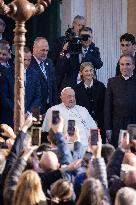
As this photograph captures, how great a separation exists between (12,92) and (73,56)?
1.53m

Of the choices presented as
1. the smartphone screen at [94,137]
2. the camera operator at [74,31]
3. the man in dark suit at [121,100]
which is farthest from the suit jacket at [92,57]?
the smartphone screen at [94,137]

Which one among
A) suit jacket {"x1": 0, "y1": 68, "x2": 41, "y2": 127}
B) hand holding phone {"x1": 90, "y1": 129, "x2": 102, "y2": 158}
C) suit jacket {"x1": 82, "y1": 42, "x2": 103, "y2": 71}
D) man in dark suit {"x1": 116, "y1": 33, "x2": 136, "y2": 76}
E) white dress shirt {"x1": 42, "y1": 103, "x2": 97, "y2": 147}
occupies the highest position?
man in dark suit {"x1": 116, "y1": 33, "x2": 136, "y2": 76}

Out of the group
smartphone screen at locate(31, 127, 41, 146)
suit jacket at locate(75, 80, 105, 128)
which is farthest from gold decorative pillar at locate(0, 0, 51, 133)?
suit jacket at locate(75, 80, 105, 128)

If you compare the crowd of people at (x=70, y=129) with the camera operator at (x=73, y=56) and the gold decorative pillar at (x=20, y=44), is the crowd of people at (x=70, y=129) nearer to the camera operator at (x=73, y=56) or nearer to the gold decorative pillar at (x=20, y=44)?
the camera operator at (x=73, y=56)

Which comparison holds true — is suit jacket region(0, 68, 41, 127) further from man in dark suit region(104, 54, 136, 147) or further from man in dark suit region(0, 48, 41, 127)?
man in dark suit region(104, 54, 136, 147)

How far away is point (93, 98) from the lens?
1173 cm

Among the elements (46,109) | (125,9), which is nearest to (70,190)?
(46,109)

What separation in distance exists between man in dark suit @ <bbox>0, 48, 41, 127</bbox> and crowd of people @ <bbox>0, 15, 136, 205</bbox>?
1cm

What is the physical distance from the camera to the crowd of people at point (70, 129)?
274 inches

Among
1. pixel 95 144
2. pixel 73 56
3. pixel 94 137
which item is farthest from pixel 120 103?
pixel 95 144

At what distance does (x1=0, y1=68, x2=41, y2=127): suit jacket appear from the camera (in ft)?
35.6

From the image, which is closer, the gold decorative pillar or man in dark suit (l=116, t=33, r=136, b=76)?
the gold decorative pillar

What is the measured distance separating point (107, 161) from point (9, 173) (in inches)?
50.8

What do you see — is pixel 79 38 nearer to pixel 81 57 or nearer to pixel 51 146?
pixel 81 57
